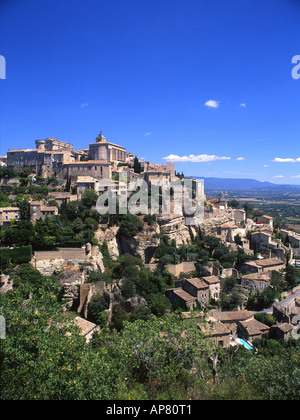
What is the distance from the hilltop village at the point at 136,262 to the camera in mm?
17938

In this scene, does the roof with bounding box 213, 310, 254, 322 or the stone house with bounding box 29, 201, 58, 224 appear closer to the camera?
the roof with bounding box 213, 310, 254, 322

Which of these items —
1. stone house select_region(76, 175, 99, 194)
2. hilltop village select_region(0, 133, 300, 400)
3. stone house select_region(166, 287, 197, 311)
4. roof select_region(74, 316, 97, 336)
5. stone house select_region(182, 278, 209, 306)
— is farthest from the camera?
stone house select_region(76, 175, 99, 194)

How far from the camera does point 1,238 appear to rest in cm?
2111

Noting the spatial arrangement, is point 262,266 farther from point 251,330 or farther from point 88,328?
point 88,328

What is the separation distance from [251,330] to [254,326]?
2.10 feet

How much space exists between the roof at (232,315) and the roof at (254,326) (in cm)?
54

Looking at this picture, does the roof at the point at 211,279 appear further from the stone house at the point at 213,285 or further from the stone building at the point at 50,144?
the stone building at the point at 50,144

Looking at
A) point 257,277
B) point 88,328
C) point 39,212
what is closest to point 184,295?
point 257,277

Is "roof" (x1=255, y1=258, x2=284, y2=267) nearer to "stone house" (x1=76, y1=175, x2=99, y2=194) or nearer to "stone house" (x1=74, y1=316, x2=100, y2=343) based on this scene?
"stone house" (x1=74, y1=316, x2=100, y2=343)

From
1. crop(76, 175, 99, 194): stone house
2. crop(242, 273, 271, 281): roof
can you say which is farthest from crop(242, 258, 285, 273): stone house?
crop(76, 175, 99, 194): stone house

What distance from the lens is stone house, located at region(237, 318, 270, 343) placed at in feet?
61.4

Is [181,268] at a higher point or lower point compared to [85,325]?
higher

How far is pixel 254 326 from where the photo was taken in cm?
1933
